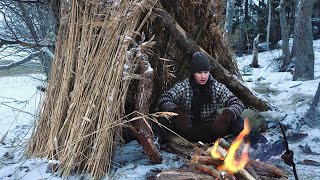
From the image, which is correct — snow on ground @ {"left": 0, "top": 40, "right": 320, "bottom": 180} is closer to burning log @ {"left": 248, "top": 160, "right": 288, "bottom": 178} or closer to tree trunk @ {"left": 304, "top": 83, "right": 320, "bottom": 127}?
tree trunk @ {"left": 304, "top": 83, "right": 320, "bottom": 127}

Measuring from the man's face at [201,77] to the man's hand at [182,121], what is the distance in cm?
39

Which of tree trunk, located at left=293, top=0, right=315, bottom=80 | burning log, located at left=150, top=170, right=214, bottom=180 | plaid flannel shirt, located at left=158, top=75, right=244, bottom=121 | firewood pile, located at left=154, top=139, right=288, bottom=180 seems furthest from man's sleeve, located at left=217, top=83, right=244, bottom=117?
tree trunk, located at left=293, top=0, right=315, bottom=80

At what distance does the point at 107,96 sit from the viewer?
10.5ft

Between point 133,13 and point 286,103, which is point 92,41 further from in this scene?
point 286,103

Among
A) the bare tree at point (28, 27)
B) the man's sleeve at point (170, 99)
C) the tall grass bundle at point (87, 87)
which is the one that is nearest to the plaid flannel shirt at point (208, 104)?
the man's sleeve at point (170, 99)

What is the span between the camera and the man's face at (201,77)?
13.1 feet

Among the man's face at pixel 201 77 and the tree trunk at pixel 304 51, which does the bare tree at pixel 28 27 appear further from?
the tree trunk at pixel 304 51

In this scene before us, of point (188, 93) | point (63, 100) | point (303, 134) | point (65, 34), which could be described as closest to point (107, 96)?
point (63, 100)

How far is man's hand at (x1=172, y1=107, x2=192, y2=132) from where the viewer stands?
13.2 ft

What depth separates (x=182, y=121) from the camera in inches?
159

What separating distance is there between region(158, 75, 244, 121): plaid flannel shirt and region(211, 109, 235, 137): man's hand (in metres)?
0.16

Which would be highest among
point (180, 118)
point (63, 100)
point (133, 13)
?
point (133, 13)

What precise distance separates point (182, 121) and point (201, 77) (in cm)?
53

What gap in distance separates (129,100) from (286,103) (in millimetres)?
3087
